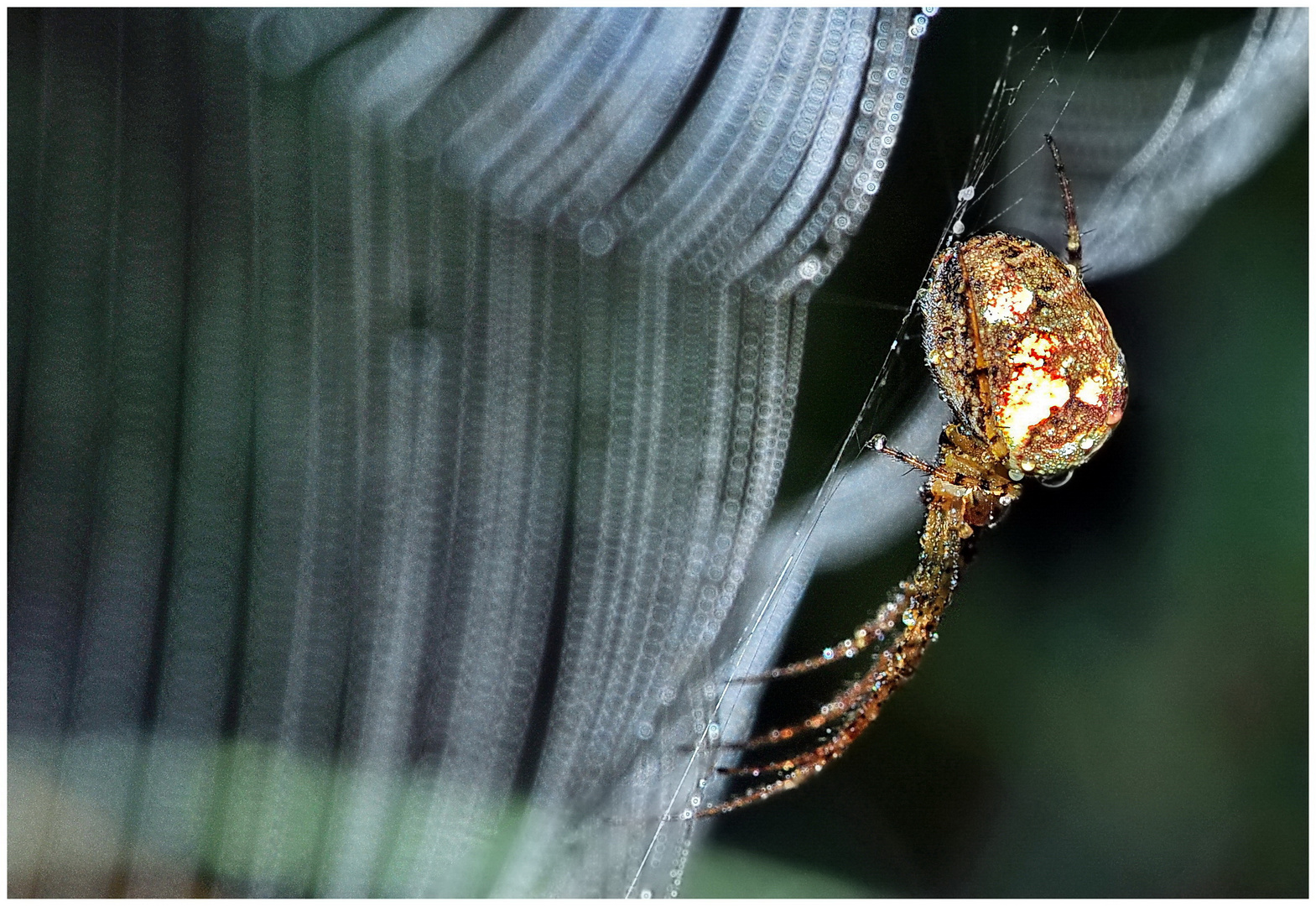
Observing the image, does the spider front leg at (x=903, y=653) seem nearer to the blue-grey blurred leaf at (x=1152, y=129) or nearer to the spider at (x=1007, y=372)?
the spider at (x=1007, y=372)

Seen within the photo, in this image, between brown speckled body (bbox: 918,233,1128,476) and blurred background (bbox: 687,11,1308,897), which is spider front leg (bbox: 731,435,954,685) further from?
brown speckled body (bbox: 918,233,1128,476)

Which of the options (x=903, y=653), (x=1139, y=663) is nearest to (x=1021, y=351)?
(x=903, y=653)

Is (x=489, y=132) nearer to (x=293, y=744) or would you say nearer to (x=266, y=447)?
(x=266, y=447)

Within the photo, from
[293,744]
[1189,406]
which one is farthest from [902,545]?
[293,744]

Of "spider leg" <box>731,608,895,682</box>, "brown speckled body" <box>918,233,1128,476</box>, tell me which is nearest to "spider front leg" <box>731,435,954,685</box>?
"spider leg" <box>731,608,895,682</box>

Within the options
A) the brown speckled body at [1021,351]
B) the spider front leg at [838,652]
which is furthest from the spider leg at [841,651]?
the brown speckled body at [1021,351]

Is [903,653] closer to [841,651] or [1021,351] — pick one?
[841,651]
